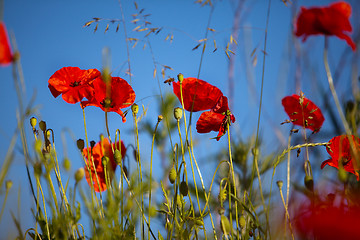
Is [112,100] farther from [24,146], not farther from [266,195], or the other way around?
[266,195]

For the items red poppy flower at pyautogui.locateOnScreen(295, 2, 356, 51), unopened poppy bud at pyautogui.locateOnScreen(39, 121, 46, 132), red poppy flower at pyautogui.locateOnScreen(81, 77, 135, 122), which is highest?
red poppy flower at pyautogui.locateOnScreen(81, 77, 135, 122)

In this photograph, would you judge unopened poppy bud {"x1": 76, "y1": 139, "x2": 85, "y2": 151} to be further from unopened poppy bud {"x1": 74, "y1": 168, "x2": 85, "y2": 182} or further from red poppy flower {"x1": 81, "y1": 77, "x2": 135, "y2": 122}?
unopened poppy bud {"x1": 74, "y1": 168, "x2": 85, "y2": 182}

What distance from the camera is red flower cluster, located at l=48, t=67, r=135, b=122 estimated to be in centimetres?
97

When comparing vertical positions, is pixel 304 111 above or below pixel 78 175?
above

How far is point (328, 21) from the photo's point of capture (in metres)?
0.76

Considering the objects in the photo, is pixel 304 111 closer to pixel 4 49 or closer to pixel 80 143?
pixel 80 143

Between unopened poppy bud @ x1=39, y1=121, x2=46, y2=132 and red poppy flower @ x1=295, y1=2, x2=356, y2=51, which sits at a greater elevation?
red poppy flower @ x1=295, y1=2, x2=356, y2=51

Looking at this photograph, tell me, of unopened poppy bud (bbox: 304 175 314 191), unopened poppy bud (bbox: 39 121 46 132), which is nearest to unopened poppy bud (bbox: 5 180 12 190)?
unopened poppy bud (bbox: 39 121 46 132)

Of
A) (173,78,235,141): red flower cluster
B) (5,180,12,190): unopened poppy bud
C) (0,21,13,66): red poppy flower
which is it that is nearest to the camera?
(0,21,13,66): red poppy flower

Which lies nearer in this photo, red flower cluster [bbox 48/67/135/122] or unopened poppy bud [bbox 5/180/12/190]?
unopened poppy bud [bbox 5/180/12/190]

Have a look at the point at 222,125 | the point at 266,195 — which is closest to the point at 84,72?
the point at 222,125

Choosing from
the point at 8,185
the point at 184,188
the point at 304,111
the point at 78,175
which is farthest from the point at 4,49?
the point at 304,111

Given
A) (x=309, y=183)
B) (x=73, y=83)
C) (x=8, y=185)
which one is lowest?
(x=309, y=183)

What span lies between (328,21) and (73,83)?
0.58 m
